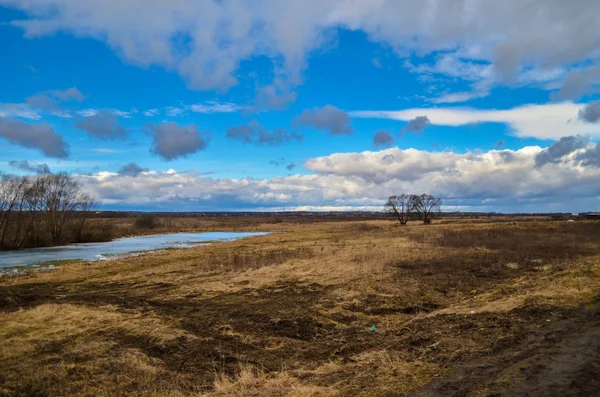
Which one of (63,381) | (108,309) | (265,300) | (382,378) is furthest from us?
(265,300)

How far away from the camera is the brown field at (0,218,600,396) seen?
21.9 feet

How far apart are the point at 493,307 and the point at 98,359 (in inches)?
408

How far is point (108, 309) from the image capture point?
44.9 ft

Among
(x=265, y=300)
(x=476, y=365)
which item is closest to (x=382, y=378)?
(x=476, y=365)

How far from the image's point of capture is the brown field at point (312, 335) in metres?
6.66

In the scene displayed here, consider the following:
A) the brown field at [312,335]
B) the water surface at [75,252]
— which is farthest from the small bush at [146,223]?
the brown field at [312,335]

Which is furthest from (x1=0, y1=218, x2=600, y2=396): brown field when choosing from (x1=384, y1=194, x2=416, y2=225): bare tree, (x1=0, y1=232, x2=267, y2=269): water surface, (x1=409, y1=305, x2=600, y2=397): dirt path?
(x1=384, y1=194, x2=416, y2=225): bare tree

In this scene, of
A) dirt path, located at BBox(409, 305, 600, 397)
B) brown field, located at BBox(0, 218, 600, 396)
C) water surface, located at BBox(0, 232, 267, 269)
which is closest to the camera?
dirt path, located at BBox(409, 305, 600, 397)

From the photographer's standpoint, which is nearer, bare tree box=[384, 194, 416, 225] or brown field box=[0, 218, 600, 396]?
brown field box=[0, 218, 600, 396]

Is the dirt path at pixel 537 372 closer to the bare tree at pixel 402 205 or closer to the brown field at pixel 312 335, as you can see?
the brown field at pixel 312 335

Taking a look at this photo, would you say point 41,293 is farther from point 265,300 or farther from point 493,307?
point 493,307

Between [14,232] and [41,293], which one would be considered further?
[14,232]

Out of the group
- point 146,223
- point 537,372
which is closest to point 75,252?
point 537,372

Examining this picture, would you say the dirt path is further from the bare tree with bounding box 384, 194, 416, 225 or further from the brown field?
the bare tree with bounding box 384, 194, 416, 225
